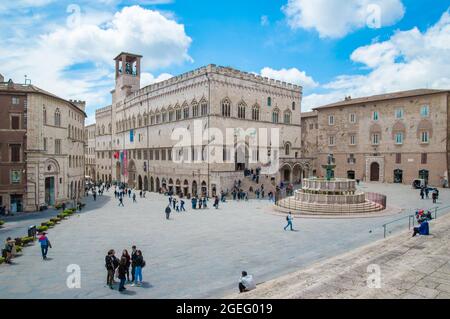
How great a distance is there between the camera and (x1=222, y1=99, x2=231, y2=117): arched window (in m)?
41.1

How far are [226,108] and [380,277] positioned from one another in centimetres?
3291

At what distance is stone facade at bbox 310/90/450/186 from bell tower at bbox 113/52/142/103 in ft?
118

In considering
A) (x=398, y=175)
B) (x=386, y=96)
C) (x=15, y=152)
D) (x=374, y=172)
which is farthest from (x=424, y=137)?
(x=15, y=152)

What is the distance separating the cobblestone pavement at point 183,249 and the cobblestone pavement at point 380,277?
3.91 ft

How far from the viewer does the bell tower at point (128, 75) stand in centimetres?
6106

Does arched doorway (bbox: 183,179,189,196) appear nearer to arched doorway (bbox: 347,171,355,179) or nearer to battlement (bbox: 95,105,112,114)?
arched doorway (bbox: 347,171,355,179)

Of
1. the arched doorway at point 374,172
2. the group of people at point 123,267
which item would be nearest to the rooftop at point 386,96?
the arched doorway at point 374,172

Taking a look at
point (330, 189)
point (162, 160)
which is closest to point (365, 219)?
point (330, 189)

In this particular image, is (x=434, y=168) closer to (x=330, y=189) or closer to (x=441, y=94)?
(x=441, y=94)

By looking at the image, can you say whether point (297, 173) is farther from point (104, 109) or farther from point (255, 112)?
point (104, 109)

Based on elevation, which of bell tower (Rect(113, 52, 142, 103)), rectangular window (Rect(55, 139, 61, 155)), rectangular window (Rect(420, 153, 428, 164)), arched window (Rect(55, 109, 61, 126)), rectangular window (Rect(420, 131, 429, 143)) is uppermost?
bell tower (Rect(113, 52, 142, 103))

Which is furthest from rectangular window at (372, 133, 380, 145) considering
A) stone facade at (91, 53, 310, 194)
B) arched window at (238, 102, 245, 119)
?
arched window at (238, 102, 245, 119)

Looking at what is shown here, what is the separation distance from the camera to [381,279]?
10523 mm
